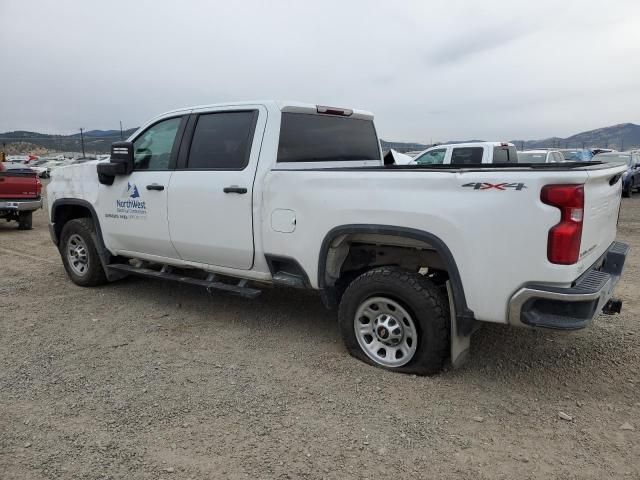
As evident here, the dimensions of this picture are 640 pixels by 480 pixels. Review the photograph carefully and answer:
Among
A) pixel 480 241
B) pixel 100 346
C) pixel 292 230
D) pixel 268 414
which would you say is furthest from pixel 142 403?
pixel 480 241

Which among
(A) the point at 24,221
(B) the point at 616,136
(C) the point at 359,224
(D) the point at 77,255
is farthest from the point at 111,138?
(B) the point at 616,136

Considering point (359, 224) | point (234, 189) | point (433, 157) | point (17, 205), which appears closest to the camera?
point (359, 224)

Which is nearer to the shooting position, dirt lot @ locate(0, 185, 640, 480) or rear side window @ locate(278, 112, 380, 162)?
dirt lot @ locate(0, 185, 640, 480)

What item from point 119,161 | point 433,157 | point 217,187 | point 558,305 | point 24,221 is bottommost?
point 24,221

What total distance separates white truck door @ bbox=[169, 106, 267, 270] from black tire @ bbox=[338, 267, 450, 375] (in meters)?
1.08

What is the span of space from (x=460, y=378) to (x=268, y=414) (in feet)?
4.60

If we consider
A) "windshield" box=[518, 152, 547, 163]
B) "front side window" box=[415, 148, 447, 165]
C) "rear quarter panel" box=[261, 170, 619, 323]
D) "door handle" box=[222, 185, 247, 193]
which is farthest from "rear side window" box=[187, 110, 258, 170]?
"windshield" box=[518, 152, 547, 163]

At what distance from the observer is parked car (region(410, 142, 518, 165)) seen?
11766 millimetres

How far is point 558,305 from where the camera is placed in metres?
3.06

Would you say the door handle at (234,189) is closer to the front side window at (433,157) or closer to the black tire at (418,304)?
the black tire at (418,304)

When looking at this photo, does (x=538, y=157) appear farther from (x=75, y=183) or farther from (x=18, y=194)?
(x=18, y=194)

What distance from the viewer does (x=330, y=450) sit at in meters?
2.90

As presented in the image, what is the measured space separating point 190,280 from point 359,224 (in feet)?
6.45

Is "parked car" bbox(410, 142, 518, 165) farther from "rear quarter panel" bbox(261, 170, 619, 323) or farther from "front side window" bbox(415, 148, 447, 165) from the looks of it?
"rear quarter panel" bbox(261, 170, 619, 323)
